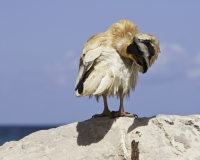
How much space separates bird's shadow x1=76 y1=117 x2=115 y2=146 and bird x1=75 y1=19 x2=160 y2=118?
0.30 m

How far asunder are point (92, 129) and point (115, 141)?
0.62 metres

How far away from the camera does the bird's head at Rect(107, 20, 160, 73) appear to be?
33.9 feet

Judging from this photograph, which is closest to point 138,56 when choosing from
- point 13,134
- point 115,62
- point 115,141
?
point 115,62

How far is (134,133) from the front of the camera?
32.0 feet

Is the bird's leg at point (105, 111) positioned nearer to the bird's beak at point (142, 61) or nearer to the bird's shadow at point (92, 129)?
the bird's shadow at point (92, 129)

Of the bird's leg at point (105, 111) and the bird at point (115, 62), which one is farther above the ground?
the bird at point (115, 62)

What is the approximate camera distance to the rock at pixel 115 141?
9.50 metres

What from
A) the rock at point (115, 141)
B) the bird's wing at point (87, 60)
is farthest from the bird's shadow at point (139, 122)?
the bird's wing at point (87, 60)

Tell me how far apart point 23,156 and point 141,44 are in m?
2.39

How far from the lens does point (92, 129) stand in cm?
1016

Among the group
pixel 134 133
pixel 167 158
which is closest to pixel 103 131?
pixel 134 133

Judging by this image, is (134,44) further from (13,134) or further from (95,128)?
(13,134)

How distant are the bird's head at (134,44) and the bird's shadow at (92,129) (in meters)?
0.98

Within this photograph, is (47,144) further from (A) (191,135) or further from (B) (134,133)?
(A) (191,135)
